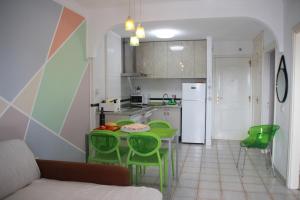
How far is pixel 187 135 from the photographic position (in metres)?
6.03

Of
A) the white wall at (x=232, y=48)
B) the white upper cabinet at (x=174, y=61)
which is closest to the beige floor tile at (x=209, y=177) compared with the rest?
the white upper cabinet at (x=174, y=61)

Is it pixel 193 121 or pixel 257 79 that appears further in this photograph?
pixel 193 121

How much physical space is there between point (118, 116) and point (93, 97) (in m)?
0.53

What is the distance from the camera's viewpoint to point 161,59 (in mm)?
6305

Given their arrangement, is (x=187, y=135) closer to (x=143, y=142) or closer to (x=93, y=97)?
(x=93, y=97)

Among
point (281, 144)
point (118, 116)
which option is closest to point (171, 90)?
point (118, 116)

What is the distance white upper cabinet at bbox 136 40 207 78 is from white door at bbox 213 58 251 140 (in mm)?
605

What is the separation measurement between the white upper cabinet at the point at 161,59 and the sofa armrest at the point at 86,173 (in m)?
4.18

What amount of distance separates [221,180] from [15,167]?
2.73m

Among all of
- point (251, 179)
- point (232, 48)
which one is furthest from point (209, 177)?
point (232, 48)

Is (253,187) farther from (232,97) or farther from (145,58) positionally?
(145,58)

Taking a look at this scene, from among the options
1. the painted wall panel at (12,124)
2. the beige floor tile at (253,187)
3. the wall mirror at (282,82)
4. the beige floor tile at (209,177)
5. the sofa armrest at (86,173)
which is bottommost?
the beige floor tile at (253,187)

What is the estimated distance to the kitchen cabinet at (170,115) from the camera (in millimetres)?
6113

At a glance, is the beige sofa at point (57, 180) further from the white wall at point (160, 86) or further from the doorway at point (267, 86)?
the white wall at point (160, 86)
